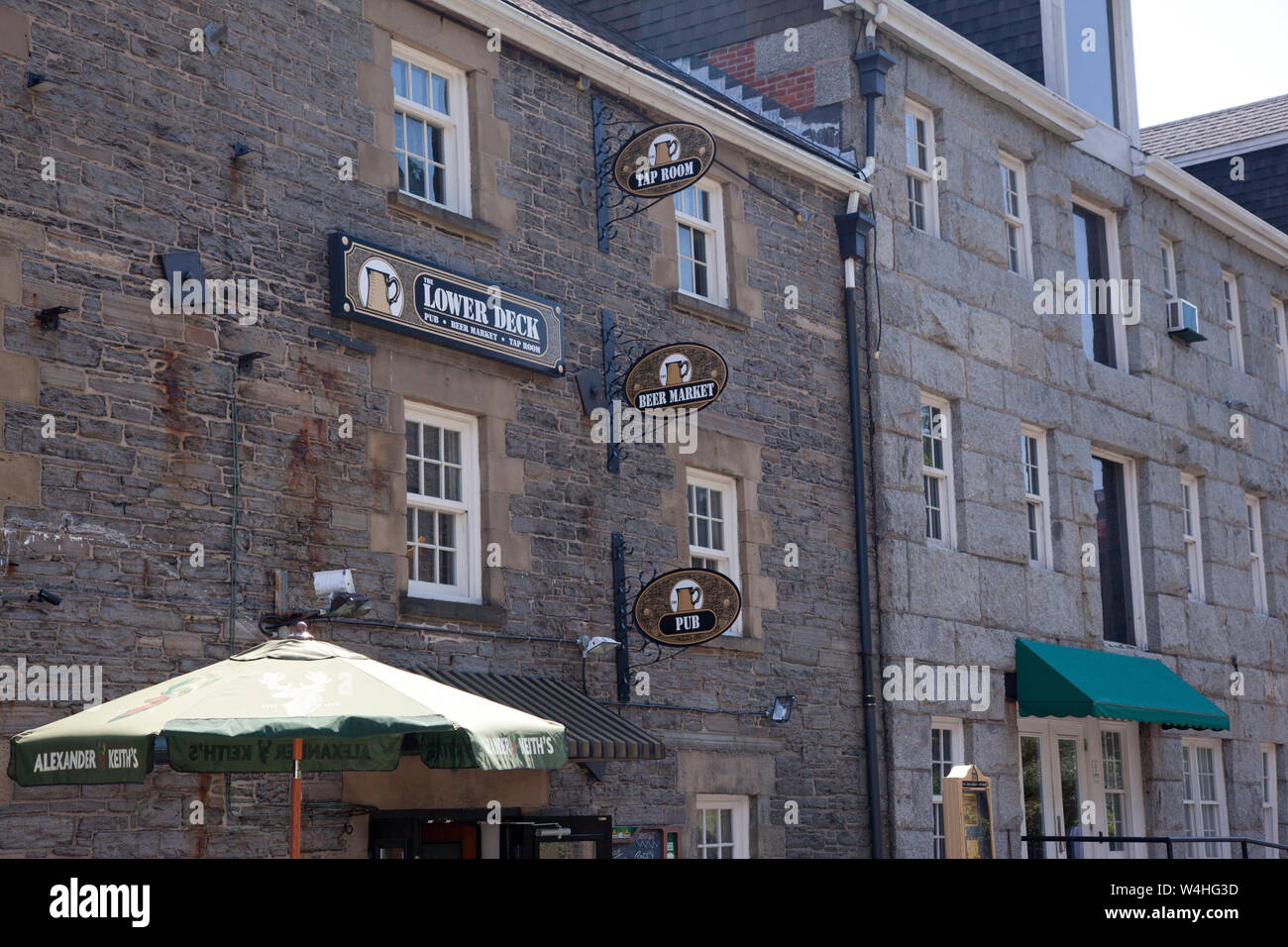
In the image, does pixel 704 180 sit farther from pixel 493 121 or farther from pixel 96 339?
pixel 96 339

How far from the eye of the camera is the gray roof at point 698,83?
47.6ft

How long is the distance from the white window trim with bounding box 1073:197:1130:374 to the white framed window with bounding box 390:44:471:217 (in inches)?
429

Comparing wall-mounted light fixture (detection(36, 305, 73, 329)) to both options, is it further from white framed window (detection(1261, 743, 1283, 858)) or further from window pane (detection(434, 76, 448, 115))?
white framed window (detection(1261, 743, 1283, 858))

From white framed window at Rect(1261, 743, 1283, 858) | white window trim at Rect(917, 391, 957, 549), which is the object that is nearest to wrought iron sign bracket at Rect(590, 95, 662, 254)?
white window trim at Rect(917, 391, 957, 549)

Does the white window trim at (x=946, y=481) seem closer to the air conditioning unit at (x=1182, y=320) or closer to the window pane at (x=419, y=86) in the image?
the air conditioning unit at (x=1182, y=320)

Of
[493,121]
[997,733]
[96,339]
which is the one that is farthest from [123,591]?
[997,733]

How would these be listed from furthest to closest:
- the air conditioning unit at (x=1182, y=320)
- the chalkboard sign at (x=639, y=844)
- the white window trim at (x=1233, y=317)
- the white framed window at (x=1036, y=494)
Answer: the white window trim at (x=1233, y=317) < the air conditioning unit at (x=1182, y=320) < the white framed window at (x=1036, y=494) < the chalkboard sign at (x=639, y=844)

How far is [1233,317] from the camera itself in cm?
2425

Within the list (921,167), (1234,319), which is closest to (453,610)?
(921,167)

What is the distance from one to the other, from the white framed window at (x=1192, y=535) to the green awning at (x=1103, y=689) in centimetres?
256

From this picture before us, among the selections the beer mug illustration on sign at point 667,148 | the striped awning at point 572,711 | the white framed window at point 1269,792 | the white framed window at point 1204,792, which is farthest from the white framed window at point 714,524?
the white framed window at point 1269,792

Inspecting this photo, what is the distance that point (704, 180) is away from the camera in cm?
1520

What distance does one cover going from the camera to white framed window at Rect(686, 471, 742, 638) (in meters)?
14.5

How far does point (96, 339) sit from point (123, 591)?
152 centimetres
